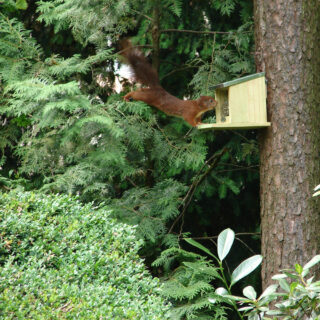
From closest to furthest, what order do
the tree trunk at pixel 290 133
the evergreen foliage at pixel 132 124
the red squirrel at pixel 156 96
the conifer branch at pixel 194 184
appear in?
the tree trunk at pixel 290 133 → the red squirrel at pixel 156 96 → the evergreen foliage at pixel 132 124 → the conifer branch at pixel 194 184

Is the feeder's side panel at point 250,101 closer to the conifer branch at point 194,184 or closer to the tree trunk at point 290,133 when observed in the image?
the tree trunk at point 290,133

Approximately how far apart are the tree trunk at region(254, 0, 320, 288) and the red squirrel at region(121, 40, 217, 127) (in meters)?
0.40

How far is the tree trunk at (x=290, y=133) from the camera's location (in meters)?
2.84

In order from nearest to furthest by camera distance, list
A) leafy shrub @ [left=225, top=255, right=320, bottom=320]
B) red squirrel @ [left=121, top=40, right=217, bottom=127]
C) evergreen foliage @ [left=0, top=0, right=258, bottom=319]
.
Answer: leafy shrub @ [left=225, top=255, right=320, bottom=320]
red squirrel @ [left=121, top=40, right=217, bottom=127]
evergreen foliage @ [left=0, top=0, right=258, bottom=319]

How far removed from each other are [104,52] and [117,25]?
32cm

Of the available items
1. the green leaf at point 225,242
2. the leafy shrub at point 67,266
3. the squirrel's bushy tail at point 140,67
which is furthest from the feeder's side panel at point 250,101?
the green leaf at point 225,242

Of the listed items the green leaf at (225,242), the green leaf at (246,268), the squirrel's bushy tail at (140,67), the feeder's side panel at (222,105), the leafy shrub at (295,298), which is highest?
the squirrel's bushy tail at (140,67)

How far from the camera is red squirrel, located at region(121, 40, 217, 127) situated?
2941 mm

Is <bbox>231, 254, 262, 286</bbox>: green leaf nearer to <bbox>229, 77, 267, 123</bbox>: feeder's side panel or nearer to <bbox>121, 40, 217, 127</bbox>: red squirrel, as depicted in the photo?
<bbox>229, 77, 267, 123</bbox>: feeder's side panel

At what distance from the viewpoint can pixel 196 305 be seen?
9.70ft

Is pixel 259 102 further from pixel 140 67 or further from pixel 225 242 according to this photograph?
pixel 225 242

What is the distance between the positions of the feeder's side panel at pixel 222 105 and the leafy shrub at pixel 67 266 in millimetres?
954

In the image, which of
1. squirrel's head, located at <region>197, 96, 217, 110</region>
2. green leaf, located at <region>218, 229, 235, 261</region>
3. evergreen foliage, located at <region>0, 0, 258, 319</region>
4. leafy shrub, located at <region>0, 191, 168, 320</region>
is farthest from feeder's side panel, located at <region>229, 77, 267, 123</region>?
green leaf, located at <region>218, 229, 235, 261</region>

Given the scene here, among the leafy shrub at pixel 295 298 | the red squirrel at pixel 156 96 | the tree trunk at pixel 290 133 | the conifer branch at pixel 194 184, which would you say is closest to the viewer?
the leafy shrub at pixel 295 298
